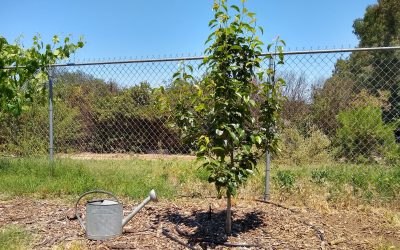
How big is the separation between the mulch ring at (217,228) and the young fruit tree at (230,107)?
287 mm

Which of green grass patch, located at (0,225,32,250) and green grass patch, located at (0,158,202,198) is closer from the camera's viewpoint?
green grass patch, located at (0,225,32,250)

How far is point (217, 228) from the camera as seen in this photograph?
3.64 metres

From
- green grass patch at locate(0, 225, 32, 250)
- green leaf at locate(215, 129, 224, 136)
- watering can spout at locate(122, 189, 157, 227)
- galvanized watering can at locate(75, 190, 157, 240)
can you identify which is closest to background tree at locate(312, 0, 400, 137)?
green leaf at locate(215, 129, 224, 136)

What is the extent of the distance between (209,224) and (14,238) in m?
1.65

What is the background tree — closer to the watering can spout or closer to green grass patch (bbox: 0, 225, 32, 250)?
the watering can spout

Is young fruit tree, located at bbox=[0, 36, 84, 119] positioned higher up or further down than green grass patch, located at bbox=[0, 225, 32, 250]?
higher up

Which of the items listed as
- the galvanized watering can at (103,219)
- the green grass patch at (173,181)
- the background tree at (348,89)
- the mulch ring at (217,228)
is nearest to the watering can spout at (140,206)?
the galvanized watering can at (103,219)

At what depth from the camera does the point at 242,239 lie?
342 cm

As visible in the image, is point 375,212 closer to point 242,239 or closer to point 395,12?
point 242,239

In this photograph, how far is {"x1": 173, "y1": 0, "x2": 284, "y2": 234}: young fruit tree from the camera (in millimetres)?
3137

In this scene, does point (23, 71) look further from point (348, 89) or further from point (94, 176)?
point (348, 89)

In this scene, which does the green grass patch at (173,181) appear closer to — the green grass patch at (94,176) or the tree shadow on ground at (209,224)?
the green grass patch at (94,176)

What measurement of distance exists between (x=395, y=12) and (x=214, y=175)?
1611cm

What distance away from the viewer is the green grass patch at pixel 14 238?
335cm
